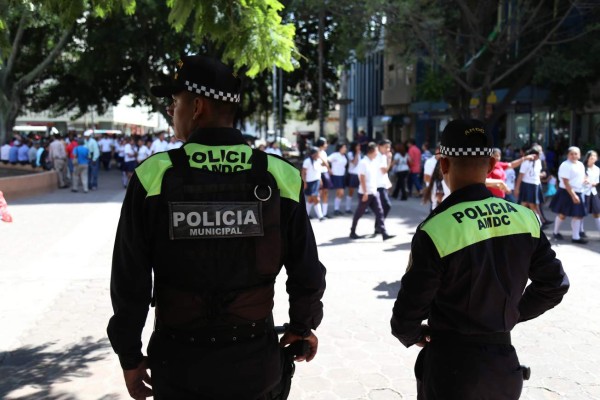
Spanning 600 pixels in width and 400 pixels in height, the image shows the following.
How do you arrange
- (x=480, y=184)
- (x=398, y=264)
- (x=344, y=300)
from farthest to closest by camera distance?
(x=398, y=264)
(x=344, y=300)
(x=480, y=184)

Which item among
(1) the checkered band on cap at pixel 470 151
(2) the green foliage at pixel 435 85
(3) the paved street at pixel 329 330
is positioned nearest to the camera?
(1) the checkered band on cap at pixel 470 151

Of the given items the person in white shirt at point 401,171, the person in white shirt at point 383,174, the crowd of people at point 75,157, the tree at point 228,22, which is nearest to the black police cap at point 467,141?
the tree at point 228,22

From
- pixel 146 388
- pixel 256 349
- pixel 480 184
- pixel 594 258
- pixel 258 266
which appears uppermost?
pixel 480 184

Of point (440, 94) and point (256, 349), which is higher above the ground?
point (440, 94)

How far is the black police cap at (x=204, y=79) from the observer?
233 cm

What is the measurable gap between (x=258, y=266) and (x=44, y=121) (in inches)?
3313

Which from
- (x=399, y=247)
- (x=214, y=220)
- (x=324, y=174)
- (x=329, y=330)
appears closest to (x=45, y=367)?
(x=329, y=330)

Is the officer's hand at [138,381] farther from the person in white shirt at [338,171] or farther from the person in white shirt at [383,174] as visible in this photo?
the person in white shirt at [338,171]

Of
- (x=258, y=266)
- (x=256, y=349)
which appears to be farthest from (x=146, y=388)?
(x=258, y=266)

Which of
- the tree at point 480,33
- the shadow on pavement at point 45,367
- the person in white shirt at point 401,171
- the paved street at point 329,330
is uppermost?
the tree at point 480,33

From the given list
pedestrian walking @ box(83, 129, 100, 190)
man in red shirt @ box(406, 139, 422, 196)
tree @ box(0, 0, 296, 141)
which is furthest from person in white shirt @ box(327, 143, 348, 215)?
tree @ box(0, 0, 296, 141)

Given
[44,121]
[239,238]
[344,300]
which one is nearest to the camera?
[239,238]

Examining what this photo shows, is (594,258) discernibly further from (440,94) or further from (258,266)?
(440,94)

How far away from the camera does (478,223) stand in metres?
2.40
